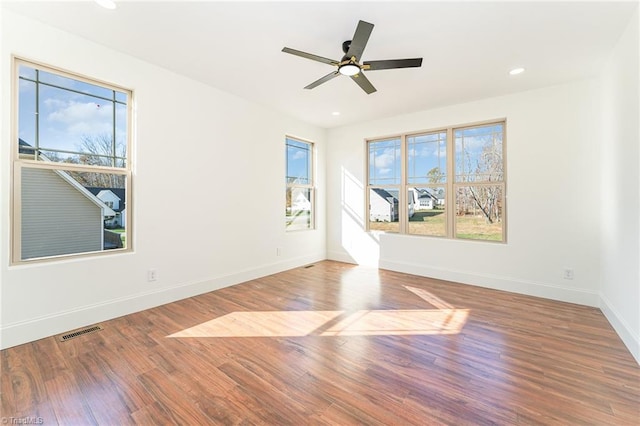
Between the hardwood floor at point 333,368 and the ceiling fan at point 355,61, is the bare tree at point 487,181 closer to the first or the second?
the hardwood floor at point 333,368

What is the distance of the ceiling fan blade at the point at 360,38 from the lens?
204cm

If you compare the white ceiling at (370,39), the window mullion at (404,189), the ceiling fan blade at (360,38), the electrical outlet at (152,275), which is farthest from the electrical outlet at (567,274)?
the electrical outlet at (152,275)

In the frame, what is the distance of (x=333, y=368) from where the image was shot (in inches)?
83.8

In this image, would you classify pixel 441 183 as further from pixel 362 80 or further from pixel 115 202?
pixel 115 202

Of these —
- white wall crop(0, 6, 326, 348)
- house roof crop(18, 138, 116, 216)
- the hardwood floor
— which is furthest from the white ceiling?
the hardwood floor

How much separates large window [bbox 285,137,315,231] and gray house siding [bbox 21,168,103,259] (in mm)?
2940

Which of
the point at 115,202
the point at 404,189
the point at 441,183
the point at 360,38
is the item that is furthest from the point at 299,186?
the point at 360,38

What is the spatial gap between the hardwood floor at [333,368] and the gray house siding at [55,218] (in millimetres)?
860

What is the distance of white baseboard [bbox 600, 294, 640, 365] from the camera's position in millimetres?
2266

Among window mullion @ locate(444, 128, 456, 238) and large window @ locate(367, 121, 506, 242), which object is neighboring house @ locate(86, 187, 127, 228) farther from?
window mullion @ locate(444, 128, 456, 238)

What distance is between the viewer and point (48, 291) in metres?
2.59

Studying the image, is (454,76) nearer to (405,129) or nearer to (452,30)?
(452,30)

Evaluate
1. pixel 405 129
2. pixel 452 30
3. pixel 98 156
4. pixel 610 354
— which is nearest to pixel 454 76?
pixel 452 30

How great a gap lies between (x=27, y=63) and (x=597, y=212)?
6329 millimetres
